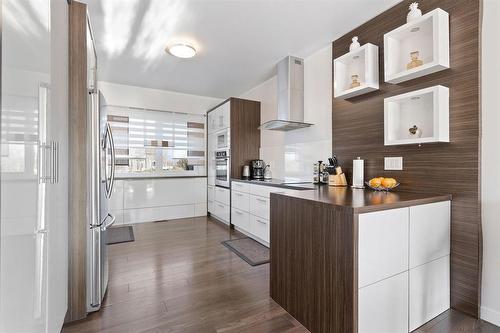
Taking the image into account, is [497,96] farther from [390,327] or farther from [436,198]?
[390,327]

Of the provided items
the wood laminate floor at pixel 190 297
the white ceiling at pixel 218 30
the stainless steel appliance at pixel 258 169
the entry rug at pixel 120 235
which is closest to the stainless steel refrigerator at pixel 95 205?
the wood laminate floor at pixel 190 297

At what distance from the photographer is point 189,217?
4711 millimetres

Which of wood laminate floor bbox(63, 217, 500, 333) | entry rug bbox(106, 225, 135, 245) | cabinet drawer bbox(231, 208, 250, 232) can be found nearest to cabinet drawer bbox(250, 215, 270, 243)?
cabinet drawer bbox(231, 208, 250, 232)

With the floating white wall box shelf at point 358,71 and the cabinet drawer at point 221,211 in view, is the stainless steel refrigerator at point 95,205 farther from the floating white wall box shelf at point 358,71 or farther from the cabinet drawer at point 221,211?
the cabinet drawer at point 221,211

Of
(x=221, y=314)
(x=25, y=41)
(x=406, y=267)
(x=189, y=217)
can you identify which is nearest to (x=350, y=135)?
(x=406, y=267)

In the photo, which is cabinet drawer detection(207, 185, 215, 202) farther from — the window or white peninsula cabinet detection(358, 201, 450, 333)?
white peninsula cabinet detection(358, 201, 450, 333)

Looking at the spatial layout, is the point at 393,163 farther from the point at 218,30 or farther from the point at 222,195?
the point at 222,195

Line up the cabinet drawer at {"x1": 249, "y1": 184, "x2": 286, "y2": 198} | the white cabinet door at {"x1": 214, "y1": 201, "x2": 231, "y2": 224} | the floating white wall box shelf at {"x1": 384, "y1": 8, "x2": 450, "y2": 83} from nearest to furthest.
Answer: the floating white wall box shelf at {"x1": 384, "y1": 8, "x2": 450, "y2": 83} → the cabinet drawer at {"x1": 249, "y1": 184, "x2": 286, "y2": 198} → the white cabinet door at {"x1": 214, "y1": 201, "x2": 231, "y2": 224}

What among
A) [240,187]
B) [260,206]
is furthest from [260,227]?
[240,187]

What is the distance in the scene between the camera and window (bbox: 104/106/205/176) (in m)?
4.30

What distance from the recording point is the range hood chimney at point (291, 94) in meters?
3.09

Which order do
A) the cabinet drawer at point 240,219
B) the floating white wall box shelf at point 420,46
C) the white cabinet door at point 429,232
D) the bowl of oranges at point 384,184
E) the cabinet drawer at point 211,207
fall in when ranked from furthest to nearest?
the cabinet drawer at point 211,207 < the cabinet drawer at point 240,219 < the bowl of oranges at point 384,184 < the floating white wall box shelf at point 420,46 < the white cabinet door at point 429,232

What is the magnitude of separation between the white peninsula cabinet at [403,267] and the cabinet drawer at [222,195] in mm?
2858

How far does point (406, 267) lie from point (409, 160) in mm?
934
